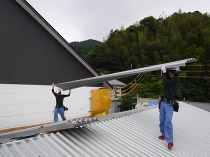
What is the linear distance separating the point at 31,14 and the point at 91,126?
7.71m

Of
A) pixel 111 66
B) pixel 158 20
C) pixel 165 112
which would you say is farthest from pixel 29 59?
pixel 158 20

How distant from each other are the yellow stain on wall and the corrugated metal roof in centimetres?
762

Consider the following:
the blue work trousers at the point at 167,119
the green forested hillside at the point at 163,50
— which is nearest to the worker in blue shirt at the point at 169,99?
the blue work trousers at the point at 167,119

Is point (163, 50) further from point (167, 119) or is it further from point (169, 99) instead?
point (167, 119)

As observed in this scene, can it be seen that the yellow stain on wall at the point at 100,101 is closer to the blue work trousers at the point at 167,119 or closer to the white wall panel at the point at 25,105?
the white wall panel at the point at 25,105

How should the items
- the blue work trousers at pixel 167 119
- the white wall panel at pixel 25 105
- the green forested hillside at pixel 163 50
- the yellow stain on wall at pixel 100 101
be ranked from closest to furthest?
the blue work trousers at pixel 167 119 → the white wall panel at pixel 25 105 → the yellow stain on wall at pixel 100 101 → the green forested hillside at pixel 163 50

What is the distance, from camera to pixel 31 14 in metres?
9.41

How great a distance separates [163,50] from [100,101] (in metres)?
22.3

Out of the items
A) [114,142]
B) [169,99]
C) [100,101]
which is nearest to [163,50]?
[100,101]

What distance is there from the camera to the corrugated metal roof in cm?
248

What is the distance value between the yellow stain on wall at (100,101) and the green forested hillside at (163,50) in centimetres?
1355

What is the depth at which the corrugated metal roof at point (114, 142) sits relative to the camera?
2.48m

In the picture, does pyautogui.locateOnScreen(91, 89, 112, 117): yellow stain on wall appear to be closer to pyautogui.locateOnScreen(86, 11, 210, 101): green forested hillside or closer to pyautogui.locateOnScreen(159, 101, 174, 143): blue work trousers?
pyautogui.locateOnScreen(159, 101, 174, 143): blue work trousers

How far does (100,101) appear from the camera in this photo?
12828mm
